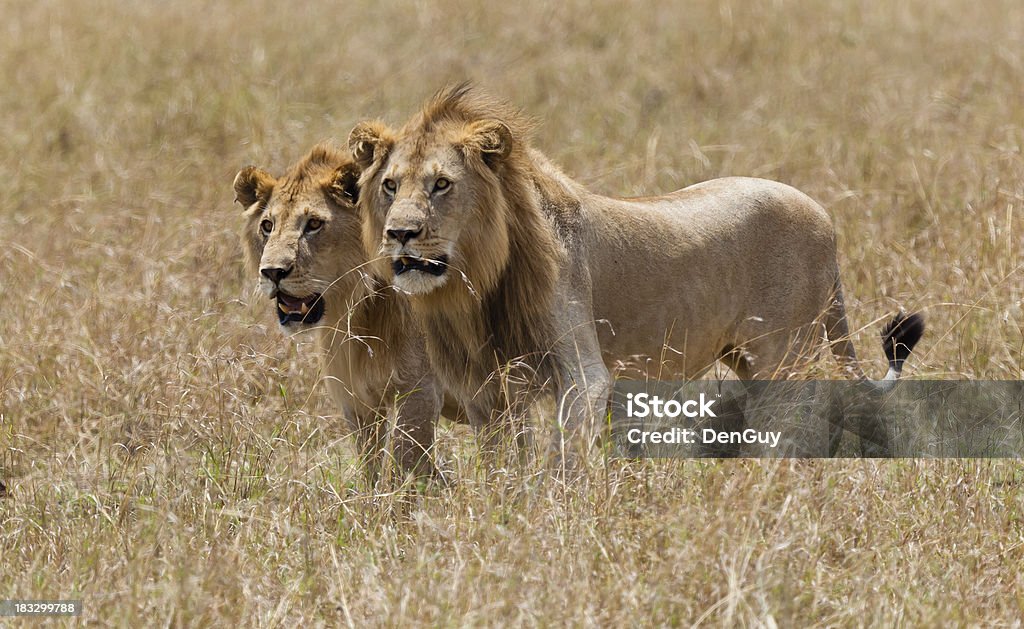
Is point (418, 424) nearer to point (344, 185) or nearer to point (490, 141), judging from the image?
point (344, 185)

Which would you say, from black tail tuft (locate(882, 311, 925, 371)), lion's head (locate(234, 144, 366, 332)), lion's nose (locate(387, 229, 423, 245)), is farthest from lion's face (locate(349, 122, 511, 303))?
black tail tuft (locate(882, 311, 925, 371))

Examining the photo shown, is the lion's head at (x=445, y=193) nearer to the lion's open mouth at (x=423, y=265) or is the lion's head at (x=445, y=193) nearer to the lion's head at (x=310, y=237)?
the lion's open mouth at (x=423, y=265)

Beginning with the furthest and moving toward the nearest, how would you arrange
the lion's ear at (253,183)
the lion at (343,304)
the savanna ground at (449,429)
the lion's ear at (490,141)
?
the lion's ear at (253,183), the lion at (343,304), the lion's ear at (490,141), the savanna ground at (449,429)

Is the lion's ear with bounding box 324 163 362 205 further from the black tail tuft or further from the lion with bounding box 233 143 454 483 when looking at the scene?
the black tail tuft

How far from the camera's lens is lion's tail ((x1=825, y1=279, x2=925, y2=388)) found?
5066 millimetres

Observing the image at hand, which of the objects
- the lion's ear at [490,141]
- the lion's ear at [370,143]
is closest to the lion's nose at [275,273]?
the lion's ear at [370,143]

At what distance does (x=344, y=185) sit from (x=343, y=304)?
0.43 metres

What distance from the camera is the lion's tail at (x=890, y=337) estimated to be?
5.07 meters

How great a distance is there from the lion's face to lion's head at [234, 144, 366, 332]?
368 mm

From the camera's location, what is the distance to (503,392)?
180 inches

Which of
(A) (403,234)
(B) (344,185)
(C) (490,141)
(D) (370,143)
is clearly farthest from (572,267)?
(B) (344,185)

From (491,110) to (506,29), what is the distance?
7.81 meters

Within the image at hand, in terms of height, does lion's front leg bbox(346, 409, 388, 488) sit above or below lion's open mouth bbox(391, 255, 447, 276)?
below

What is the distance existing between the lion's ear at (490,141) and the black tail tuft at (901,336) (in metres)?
1.73
